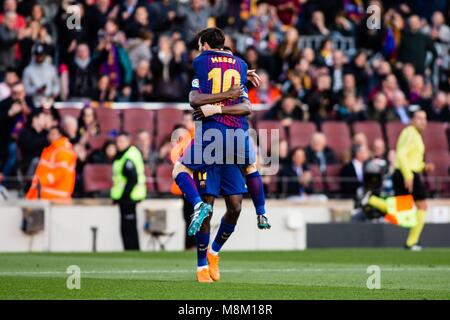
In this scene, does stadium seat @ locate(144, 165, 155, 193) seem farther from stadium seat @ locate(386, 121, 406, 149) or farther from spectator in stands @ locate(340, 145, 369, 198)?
stadium seat @ locate(386, 121, 406, 149)

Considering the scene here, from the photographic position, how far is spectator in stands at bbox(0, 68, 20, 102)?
23734mm

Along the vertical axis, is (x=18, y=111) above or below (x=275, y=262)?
above

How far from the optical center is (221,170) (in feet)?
44.9

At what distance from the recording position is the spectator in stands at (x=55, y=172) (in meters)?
22.2

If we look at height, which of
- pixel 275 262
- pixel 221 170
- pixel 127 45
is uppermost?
pixel 127 45

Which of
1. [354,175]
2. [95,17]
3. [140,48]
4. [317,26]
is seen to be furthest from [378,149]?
[95,17]

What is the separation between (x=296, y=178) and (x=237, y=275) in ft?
31.1

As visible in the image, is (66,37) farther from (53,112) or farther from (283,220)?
(283,220)

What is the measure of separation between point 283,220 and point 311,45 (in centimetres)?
628

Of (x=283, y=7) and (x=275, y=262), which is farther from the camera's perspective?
(x=283, y=7)

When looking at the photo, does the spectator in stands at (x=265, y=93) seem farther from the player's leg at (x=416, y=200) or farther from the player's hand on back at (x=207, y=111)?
the player's hand on back at (x=207, y=111)
